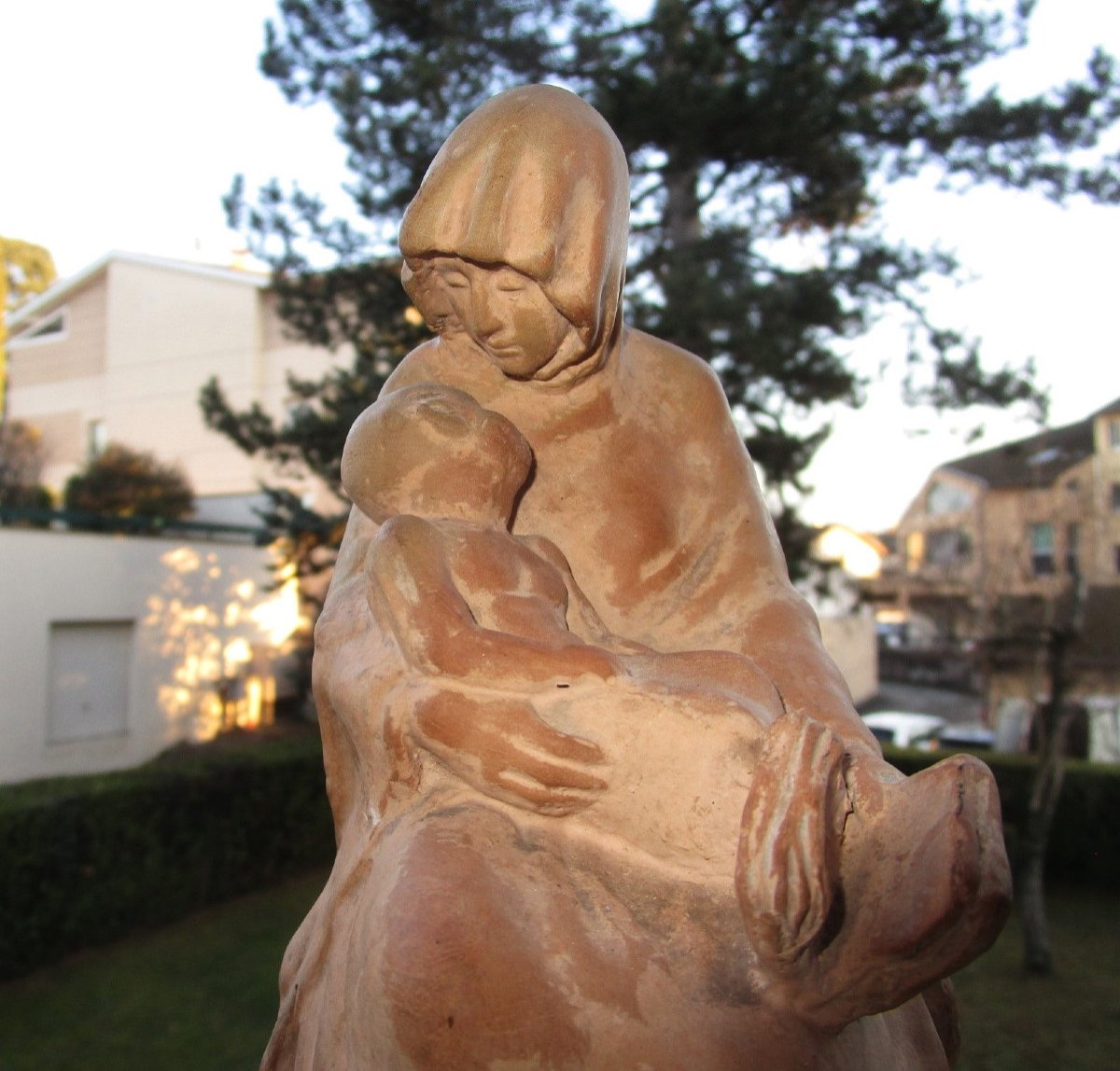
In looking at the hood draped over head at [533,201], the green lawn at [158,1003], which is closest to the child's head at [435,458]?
the hood draped over head at [533,201]

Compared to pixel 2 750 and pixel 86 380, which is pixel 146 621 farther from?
pixel 86 380

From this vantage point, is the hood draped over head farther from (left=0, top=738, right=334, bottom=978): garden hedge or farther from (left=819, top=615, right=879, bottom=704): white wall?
(left=819, top=615, right=879, bottom=704): white wall

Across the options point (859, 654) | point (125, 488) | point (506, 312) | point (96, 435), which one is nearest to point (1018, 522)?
point (859, 654)

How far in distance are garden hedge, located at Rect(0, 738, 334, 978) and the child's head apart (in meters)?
6.55

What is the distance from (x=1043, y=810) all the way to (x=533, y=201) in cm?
844

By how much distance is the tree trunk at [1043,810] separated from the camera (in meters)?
7.96

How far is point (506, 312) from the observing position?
1905 millimetres

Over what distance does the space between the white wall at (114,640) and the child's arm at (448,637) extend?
903 cm

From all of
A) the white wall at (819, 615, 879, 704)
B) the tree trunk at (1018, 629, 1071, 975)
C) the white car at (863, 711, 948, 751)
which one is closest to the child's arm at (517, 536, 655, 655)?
the tree trunk at (1018, 629, 1071, 975)

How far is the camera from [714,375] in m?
2.18

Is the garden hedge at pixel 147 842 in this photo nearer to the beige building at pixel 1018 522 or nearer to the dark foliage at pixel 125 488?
the beige building at pixel 1018 522

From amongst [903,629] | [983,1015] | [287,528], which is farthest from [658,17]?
[903,629]

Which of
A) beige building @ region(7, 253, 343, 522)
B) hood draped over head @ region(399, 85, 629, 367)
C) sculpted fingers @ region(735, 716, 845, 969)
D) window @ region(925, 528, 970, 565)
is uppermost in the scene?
beige building @ region(7, 253, 343, 522)

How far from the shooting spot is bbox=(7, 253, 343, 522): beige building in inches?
746
